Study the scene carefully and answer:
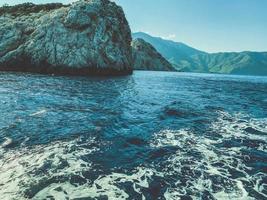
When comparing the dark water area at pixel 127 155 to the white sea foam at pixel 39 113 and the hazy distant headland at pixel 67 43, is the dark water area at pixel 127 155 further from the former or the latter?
the hazy distant headland at pixel 67 43

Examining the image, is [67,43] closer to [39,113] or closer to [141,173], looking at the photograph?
[39,113]

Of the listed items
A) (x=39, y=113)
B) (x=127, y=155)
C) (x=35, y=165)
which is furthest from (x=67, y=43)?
(x=35, y=165)

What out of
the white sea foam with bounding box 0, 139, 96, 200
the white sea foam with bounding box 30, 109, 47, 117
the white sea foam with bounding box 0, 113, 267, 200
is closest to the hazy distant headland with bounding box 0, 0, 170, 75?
the white sea foam with bounding box 30, 109, 47, 117

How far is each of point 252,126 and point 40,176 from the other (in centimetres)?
1888

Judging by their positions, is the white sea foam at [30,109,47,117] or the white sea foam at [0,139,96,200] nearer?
the white sea foam at [0,139,96,200]

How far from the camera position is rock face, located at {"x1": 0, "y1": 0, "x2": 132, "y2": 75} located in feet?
246

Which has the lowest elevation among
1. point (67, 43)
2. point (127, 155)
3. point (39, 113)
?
point (39, 113)

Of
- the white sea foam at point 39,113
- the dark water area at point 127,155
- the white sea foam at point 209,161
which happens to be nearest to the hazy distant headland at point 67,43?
the dark water area at point 127,155

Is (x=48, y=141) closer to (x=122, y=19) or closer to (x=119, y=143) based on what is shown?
(x=119, y=143)

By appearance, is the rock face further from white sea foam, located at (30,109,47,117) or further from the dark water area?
white sea foam, located at (30,109,47,117)

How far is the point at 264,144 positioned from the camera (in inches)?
698

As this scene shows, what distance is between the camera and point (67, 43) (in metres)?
76.2

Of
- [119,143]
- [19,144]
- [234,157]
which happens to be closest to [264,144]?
[234,157]

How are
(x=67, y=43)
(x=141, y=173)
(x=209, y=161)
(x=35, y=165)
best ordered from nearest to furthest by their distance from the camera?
(x=141, y=173) → (x=35, y=165) → (x=209, y=161) → (x=67, y=43)
